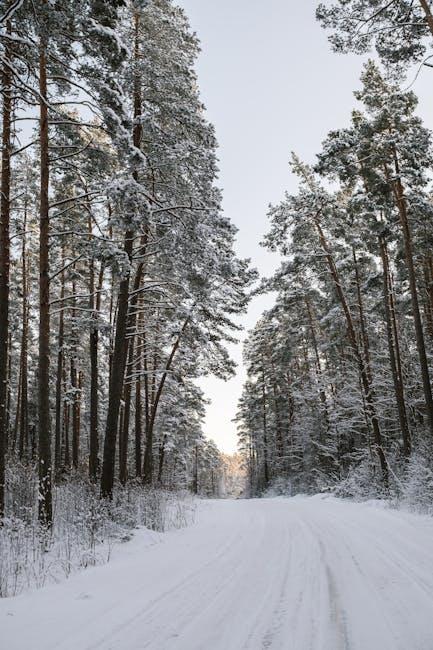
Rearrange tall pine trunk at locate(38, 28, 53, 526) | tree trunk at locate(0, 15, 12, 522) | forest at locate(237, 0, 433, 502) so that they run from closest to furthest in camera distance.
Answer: tall pine trunk at locate(38, 28, 53, 526), tree trunk at locate(0, 15, 12, 522), forest at locate(237, 0, 433, 502)

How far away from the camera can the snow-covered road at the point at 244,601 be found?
329 cm

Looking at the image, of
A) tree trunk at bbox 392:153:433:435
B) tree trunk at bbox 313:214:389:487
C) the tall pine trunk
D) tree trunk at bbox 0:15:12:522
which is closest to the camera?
the tall pine trunk

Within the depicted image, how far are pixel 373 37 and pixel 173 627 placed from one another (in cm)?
1332

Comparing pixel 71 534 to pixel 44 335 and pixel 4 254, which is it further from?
pixel 4 254

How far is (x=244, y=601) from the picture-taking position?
418 cm

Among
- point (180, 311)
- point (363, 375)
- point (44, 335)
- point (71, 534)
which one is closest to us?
point (71, 534)

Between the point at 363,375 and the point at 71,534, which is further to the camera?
the point at 363,375

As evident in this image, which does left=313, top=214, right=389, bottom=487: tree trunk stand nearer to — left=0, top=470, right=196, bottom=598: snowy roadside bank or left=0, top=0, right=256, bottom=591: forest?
left=0, top=0, right=256, bottom=591: forest

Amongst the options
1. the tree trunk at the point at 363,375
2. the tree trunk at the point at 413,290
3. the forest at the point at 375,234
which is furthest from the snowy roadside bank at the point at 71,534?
the tree trunk at the point at 413,290

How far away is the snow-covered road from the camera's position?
329 centimetres

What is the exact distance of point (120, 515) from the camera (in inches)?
344

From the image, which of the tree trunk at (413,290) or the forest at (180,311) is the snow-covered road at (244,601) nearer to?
the forest at (180,311)

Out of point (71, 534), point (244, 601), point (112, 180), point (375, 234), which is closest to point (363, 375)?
point (375, 234)

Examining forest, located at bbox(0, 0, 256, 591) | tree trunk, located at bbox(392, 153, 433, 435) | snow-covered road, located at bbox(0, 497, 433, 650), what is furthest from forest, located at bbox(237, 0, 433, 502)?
snow-covered road, located at bbox(0, 497, 433, 650)
